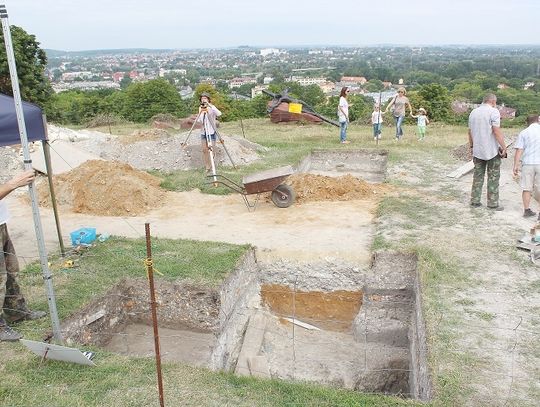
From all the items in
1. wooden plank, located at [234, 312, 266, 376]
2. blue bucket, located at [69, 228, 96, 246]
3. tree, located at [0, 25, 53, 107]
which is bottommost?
wooden plank, located at [234, 312, 266, 376]

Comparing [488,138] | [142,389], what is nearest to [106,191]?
[142,389]

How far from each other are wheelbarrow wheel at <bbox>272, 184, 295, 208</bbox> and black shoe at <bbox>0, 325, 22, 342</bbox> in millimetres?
5612

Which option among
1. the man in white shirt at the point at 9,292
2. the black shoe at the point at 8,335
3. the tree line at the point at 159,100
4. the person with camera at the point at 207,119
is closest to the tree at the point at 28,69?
the tree line at the point at 159,100

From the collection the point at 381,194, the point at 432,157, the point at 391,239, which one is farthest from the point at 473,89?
the point at 391,239

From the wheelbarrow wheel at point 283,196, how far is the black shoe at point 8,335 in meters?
5.61

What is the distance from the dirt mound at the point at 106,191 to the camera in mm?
9953

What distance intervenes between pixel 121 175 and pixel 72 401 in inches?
277

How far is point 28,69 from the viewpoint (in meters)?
23.9

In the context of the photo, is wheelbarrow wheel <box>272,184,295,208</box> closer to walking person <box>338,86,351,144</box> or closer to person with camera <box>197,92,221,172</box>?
person with camera <box>197,92,221,172</box>

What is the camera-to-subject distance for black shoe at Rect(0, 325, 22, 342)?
5.09 m

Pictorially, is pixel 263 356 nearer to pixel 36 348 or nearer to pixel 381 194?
pixel 36 348

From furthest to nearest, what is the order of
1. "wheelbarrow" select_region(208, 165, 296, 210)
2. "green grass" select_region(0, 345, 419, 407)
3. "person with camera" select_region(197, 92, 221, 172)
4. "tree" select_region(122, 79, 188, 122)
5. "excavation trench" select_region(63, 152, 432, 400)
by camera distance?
"tree" select_region(122, 79, 188, 122) < "person with camera" select_region(197, 92, 221, 172) < "wheelbarrow" select_region(208, 165, 296, 210) < "excavation trench" select_region(63, 152, 432, 400) < "green grass" select_region(0, 345, 419, 407)

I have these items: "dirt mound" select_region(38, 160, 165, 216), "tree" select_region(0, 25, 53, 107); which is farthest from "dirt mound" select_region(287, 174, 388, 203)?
"tree" select_region(0, 25, 53, 107)

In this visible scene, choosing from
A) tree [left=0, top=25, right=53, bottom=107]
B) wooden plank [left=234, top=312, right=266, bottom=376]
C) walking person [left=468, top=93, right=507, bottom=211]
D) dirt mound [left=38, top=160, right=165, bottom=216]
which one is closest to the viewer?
wooden plank [left=234, top=312, right=266, bottom=376]
